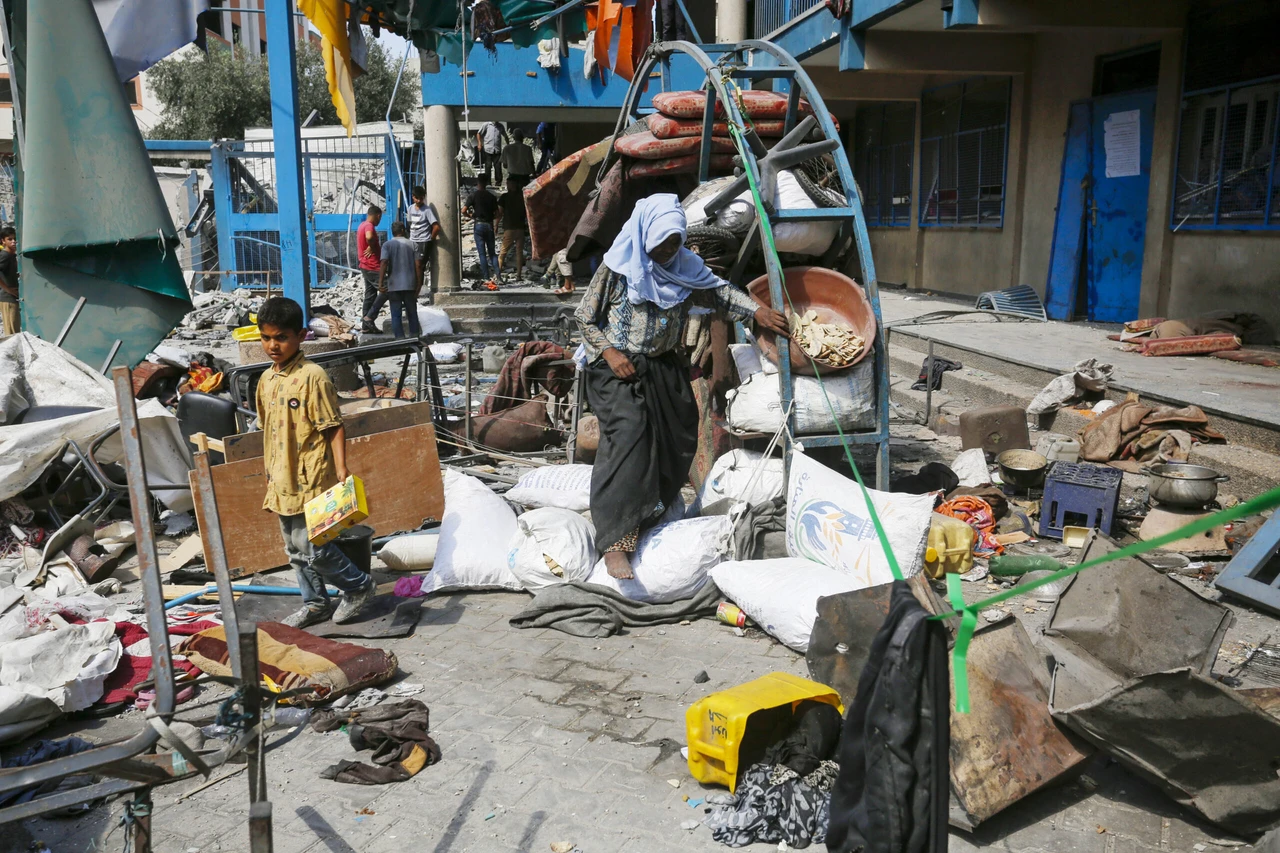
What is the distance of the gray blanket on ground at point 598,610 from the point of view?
417cm

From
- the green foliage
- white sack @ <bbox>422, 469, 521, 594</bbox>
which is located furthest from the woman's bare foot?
the green foliage

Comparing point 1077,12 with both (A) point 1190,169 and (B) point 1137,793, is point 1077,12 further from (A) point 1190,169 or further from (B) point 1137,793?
(B) point 1137,793

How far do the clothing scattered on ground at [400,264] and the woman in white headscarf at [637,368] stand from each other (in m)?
8.04

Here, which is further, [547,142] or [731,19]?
[547,142]

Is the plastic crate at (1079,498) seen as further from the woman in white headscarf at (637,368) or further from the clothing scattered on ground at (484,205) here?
the clothing scattered on ground at (484,205)

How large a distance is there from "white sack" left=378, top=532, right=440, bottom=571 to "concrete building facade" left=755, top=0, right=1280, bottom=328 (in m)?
7.11

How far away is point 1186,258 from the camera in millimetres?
9070

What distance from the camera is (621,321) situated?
4430 mm

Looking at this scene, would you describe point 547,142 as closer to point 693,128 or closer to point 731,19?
point 731,19

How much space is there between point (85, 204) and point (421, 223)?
7.59 m

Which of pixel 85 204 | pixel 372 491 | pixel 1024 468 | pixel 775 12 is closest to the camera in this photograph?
Result: pixel 372 491

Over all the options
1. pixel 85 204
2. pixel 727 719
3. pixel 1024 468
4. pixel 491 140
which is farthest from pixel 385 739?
pixel 491 140

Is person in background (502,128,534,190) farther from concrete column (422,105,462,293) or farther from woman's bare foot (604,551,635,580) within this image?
woman's bare foot (604,551,635,580)

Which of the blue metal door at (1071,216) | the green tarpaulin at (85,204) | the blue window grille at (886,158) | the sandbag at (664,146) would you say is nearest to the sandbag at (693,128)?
the sandbag at (664,146)
